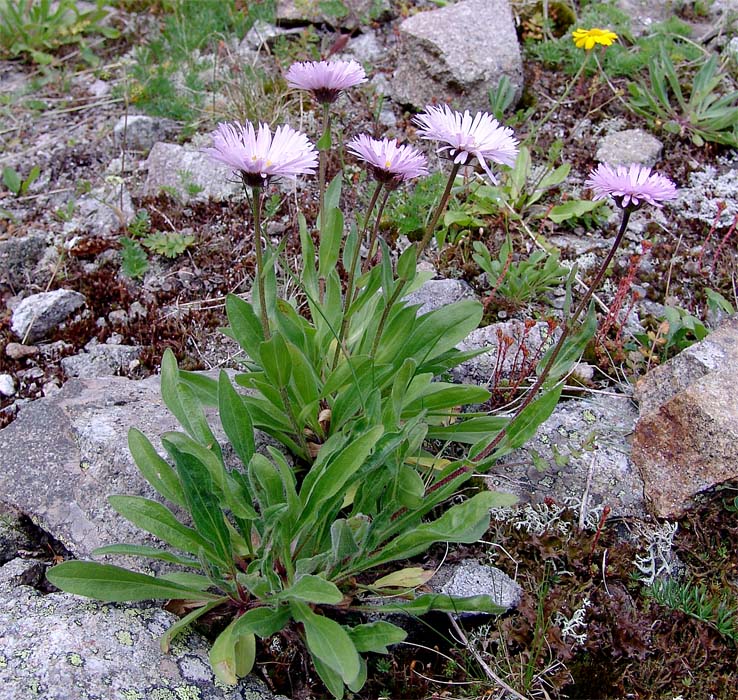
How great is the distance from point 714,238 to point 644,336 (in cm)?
108

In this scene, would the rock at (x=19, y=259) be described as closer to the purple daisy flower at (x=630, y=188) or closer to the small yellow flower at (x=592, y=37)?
the purple daisy flower at (x=630, y=188)

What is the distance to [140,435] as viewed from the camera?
247cm

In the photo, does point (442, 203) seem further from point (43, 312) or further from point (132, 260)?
point (43, 312)

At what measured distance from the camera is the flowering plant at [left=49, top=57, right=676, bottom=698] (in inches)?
86.4

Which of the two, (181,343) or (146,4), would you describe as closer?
(181,343)

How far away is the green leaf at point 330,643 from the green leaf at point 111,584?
1.11 ft

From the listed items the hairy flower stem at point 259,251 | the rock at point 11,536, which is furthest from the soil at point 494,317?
the hairy flower stem at point 259,251

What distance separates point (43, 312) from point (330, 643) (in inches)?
99.1

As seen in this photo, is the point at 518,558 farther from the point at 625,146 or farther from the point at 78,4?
the point at 78,4

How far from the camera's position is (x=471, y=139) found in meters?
2.45

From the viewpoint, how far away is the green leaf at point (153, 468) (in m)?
2.44

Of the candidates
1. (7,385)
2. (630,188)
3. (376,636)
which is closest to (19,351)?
(7,385)

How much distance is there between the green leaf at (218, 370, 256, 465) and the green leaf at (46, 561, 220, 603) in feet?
1.51

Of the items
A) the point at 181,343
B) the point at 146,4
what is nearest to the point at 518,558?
the point at 181,343
